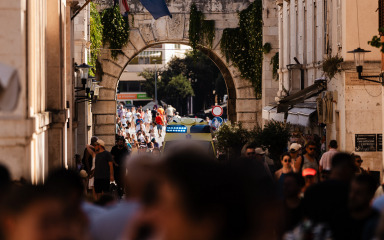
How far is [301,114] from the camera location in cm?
2227

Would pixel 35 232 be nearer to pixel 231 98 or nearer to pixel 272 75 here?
pixel 272 75

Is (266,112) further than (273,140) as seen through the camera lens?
Yes

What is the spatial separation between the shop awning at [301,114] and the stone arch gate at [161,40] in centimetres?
760

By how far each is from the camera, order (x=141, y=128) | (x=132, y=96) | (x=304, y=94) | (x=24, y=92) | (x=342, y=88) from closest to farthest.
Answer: (x=24, y=92)
(x=342, y=88)
(x=304, y=94)
(x=141, y=128)
(x=132, y=96)

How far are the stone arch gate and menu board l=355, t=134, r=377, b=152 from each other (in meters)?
13.8

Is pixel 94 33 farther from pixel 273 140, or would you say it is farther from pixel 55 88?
pixel 55 88

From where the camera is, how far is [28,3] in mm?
10523

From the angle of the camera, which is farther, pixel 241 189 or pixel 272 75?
pixel 272 75

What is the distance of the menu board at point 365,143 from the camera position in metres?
18.4

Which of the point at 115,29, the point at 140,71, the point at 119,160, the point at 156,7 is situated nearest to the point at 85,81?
the point at 119,160

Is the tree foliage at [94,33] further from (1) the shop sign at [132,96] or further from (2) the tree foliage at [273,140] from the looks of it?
(1) the shop sign at [132,96]

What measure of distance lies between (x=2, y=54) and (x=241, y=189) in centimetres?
770

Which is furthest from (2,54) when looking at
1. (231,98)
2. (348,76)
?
(231,98)

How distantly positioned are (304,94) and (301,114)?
0.78 meters
